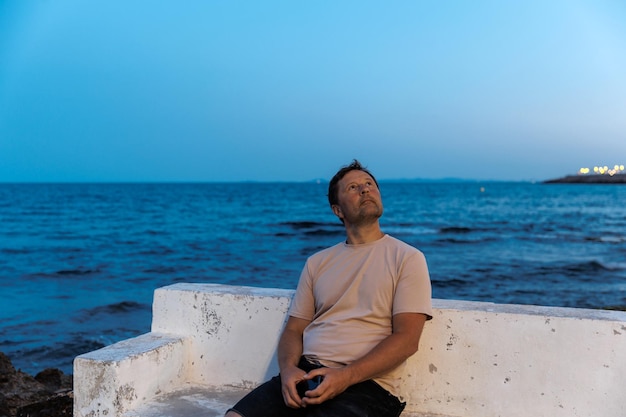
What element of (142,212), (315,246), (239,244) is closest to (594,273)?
(315,246)

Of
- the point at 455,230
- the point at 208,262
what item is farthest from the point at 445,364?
the point at 455,230

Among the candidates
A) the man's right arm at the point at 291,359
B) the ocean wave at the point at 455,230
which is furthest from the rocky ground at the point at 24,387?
the ocean wave at the point at 455,230

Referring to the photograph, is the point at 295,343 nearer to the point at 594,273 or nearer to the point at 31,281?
the point at 31,281

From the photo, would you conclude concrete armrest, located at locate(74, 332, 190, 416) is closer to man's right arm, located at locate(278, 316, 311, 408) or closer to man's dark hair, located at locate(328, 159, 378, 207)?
man's right arm, located at locate(278, 316, 311, 408)

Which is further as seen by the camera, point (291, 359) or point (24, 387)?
point (24, 387)

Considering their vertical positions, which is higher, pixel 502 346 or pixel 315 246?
pixel 502 346

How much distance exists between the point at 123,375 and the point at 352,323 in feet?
3.69

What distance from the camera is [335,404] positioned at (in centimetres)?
238

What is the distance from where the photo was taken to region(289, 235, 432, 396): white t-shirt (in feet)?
8.38

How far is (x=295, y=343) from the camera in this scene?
2762mm

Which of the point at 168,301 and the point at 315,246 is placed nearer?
the point at 168,301

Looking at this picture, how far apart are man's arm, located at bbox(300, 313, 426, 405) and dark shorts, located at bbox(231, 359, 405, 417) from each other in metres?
0.04

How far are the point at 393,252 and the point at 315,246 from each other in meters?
19.5

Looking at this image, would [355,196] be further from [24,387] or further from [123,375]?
[24,387]
